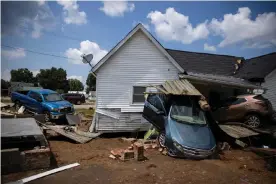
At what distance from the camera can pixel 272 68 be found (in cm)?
1784

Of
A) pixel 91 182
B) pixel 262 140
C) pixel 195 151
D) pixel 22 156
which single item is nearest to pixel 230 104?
pixel 262 140

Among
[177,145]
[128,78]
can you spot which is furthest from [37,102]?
[177,145]

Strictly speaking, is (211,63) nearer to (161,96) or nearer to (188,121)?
(161,96)

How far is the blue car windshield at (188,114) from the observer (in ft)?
27.5

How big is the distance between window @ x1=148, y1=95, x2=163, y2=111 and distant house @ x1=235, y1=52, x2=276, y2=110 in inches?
456

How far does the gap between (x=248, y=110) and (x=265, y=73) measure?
9.36m

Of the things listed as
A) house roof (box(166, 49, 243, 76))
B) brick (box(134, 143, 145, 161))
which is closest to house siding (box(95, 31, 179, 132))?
brick (box(134, 143, 145, 161))

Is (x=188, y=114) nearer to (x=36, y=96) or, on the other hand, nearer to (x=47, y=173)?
(x=47, y=173)

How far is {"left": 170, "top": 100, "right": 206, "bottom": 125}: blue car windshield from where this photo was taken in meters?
8.39

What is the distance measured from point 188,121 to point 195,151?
4.48 ft

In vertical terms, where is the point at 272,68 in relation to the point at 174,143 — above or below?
above

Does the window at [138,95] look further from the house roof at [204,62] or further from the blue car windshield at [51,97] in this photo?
the blue car windshield at [51,97]

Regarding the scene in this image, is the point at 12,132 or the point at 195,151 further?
the point at 195,151

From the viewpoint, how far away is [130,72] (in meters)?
11.5
